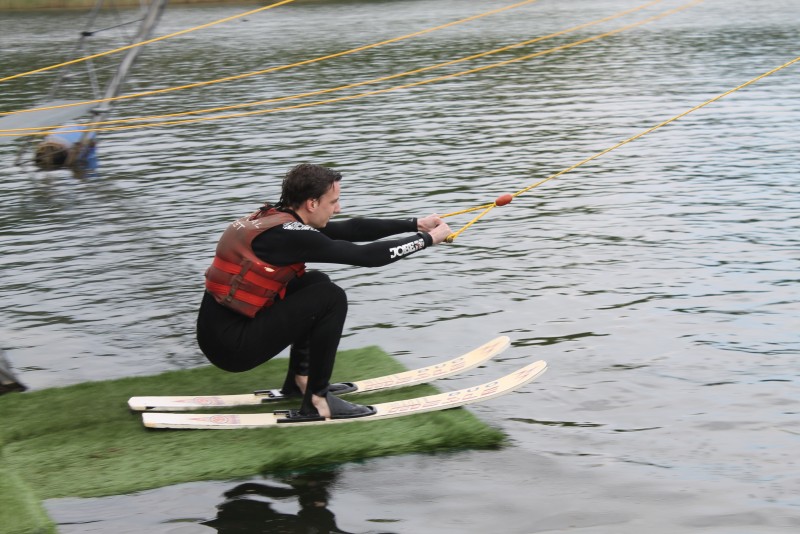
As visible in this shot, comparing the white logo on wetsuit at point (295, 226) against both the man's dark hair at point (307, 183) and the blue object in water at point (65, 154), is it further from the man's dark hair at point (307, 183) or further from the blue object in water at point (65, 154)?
the blue object in water at point (65, 154)

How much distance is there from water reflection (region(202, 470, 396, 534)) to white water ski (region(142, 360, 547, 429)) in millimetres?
771

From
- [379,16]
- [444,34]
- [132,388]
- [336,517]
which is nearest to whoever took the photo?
[336,517]

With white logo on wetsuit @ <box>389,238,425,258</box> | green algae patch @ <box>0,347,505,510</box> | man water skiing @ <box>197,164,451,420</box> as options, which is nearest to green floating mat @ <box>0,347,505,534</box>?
green algae patch @ <box>0,347,505,510</box>

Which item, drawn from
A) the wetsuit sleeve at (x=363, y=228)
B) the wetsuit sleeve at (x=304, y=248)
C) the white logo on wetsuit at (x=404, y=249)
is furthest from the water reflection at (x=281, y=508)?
the wetsuit sleeve at (x=363, y=228)

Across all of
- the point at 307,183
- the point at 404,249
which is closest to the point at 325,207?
the point at 307,183

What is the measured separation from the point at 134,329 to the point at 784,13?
134 ft

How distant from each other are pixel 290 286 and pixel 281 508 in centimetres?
183

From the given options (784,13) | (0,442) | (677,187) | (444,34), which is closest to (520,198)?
(677,187)

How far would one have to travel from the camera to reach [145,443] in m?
7.29

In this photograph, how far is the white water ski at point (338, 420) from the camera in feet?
24.6

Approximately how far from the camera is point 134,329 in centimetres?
1032

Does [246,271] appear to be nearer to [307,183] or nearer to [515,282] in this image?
[307,183]

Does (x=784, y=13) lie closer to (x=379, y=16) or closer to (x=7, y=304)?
(x=379, y=16)

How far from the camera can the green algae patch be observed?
6742 mm
